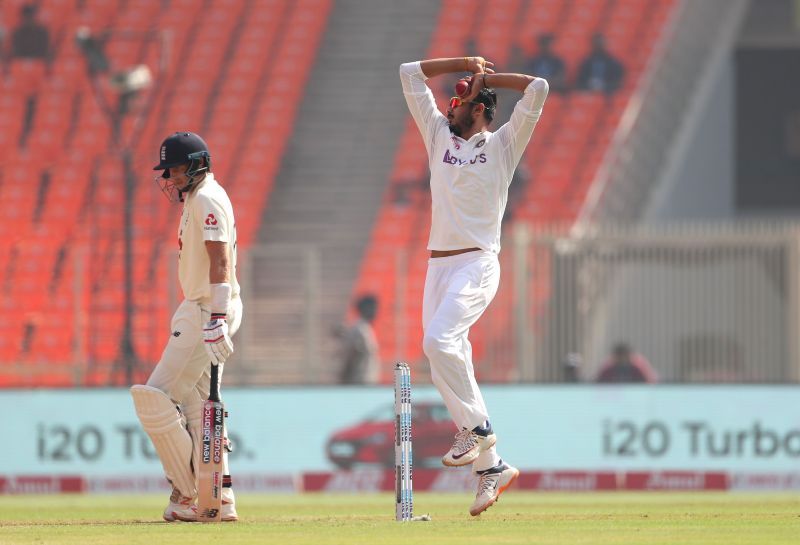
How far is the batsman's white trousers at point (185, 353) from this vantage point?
9.87 m

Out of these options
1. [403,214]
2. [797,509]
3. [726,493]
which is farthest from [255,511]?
[403,214]

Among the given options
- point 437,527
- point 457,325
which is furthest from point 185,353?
point 437,527

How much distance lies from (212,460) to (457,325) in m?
1.57

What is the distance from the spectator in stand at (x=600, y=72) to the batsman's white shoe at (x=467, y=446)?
689 inches

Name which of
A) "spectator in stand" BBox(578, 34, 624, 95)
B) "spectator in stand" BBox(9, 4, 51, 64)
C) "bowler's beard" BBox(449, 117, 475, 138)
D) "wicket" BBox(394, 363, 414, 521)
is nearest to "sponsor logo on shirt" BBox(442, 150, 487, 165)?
"bowler's beard" BBox(449, 117, 475, 138)

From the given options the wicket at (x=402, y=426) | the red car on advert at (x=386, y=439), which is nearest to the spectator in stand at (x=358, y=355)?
the red car on advert at (x=386, y=439)

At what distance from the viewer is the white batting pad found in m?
9.87

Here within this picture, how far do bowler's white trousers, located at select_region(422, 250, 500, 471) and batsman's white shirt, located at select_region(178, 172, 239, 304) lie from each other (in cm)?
116

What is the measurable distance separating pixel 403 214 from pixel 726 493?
9747mm

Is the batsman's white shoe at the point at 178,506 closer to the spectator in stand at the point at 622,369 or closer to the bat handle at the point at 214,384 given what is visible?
the bat handle at the point at 214,384

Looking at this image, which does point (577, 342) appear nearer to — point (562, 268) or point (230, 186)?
point (562, 268)

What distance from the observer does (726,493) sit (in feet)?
53.6

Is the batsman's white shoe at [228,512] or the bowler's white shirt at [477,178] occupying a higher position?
the bowler's white shirt at [477,178]

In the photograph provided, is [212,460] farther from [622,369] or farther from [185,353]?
[622,369]
